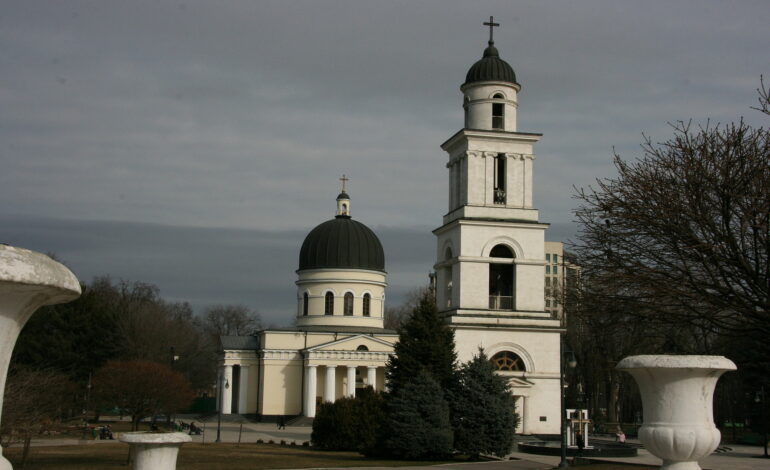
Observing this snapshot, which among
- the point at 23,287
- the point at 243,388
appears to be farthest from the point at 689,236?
the point at 243,388

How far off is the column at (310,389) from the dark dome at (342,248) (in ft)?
28.4

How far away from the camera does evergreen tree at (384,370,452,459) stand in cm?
3297

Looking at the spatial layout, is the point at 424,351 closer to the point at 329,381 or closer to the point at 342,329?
the point at 329,381

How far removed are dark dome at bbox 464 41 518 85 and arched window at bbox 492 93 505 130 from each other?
3.14 feet

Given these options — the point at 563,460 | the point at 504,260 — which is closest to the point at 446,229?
the point at 504,260

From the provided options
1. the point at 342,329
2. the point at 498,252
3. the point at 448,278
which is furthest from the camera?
the point at 342,329

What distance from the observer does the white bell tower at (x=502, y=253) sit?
45250 millimetres

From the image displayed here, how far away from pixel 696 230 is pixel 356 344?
52900 mm

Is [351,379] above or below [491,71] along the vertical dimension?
below

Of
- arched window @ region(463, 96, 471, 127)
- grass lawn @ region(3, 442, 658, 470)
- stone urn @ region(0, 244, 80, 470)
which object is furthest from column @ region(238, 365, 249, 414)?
stone urn @ region(0, 244, 80, 470)

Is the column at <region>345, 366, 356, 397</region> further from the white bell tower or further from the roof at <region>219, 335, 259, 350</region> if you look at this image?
the white bell tower

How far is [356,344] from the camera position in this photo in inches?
2798

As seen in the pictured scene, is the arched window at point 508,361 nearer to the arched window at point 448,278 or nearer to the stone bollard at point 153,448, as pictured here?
the arched window at point 448,278

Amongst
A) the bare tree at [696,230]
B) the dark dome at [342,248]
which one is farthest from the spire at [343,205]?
the bare tree at [696,230]
